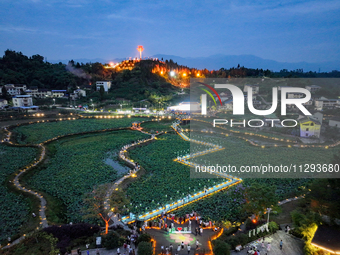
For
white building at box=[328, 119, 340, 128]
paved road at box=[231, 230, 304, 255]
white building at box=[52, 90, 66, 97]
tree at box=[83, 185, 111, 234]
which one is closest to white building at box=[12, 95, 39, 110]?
white building at box=[52, 90, 66, 97]

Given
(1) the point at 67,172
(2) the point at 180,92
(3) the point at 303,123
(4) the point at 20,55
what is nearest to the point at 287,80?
(2) the point at 180,92

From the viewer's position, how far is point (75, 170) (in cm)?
2869

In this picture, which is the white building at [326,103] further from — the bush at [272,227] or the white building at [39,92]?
the white building at [39,92]

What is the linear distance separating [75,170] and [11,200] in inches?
304

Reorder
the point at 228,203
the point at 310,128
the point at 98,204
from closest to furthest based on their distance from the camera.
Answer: the point at 98,204
the point at 228,203
the point at 310,128

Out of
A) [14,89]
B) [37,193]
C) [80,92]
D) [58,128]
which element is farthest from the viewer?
[80,92]

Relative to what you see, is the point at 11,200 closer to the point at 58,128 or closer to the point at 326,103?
the point at 58,128

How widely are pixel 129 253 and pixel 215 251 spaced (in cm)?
550

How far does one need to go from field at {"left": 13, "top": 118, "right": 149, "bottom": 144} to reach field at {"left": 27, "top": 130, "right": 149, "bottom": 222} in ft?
13.9

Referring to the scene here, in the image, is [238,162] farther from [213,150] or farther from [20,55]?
[20,55]

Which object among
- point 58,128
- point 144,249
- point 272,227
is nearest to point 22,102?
point 58,128

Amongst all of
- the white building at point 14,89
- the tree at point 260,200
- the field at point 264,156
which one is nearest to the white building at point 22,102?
the white building at point 14,89

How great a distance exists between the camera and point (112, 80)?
102m

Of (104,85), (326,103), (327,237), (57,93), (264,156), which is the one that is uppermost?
(104,85)
